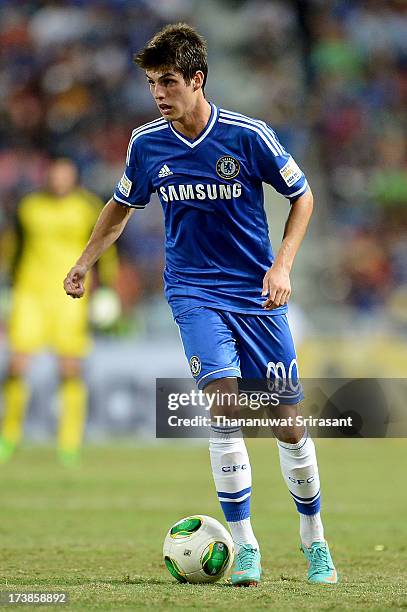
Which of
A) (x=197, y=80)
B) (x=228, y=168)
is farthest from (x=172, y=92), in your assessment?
(x=228, y=168)

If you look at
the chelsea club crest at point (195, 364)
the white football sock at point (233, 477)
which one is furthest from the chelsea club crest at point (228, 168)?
the white football sock at point (233, 477)

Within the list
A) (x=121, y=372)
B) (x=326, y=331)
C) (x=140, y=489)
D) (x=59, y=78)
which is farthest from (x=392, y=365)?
(x=59, y=78)

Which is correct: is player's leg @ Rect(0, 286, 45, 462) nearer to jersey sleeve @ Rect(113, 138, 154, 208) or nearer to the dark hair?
Result: jersey sleeve @ Rect(113, 138, 154, 208)

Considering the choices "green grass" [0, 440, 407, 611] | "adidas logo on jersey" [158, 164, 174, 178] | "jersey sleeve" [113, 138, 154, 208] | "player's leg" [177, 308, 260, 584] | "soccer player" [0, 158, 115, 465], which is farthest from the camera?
"soccer player" [0, 158, 115, 465]

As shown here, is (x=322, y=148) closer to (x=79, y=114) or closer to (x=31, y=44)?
(x=79, y=114)

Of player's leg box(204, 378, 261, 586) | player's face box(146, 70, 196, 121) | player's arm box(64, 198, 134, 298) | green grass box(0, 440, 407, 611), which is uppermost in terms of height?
player's face box(146, 70, 196, 121)

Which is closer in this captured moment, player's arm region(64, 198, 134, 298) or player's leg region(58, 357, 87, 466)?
player's arm region(64, 198, 134, 298)

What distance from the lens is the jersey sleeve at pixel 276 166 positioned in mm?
5246

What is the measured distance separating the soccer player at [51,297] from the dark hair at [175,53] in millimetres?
6769

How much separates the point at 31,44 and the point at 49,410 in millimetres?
7638

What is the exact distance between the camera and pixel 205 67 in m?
5.25

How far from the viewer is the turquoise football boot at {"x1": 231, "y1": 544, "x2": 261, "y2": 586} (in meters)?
5.15

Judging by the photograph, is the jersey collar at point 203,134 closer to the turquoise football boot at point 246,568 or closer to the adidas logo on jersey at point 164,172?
the adidas logo on jersey at point 164,172

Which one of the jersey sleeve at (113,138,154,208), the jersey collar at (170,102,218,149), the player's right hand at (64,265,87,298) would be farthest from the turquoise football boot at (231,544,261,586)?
the jersey collar at (170,102,218,149)
